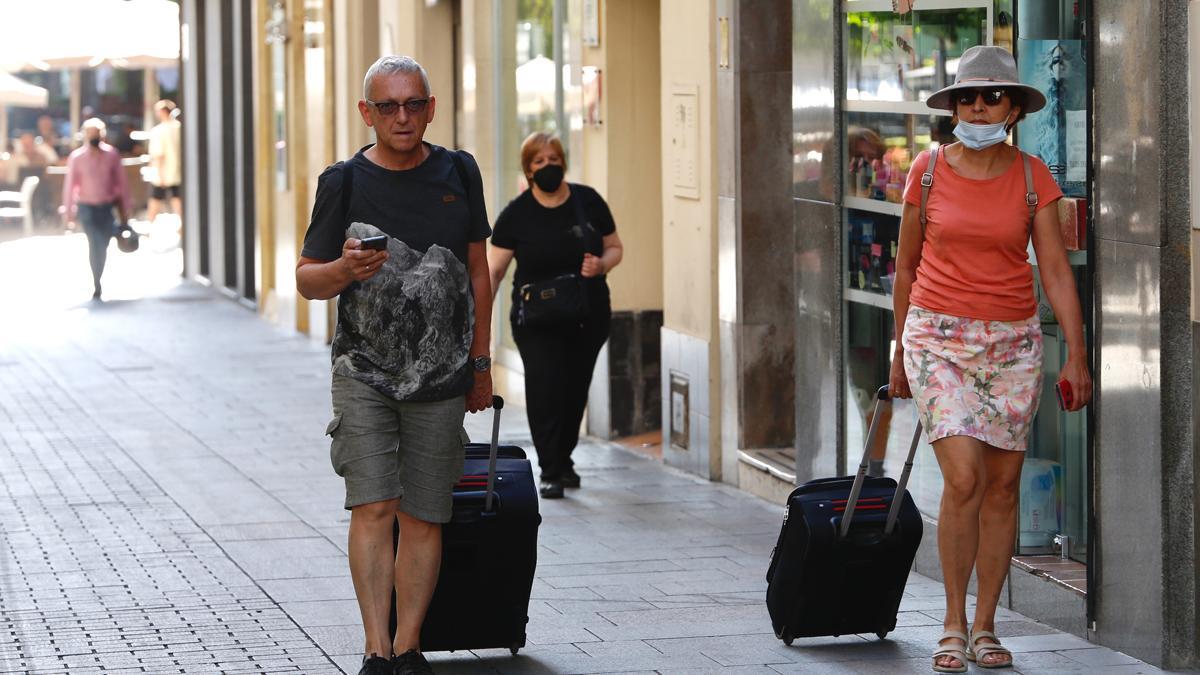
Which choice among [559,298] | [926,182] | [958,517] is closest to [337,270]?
[926,182]

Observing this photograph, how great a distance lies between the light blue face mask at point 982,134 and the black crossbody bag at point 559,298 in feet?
12.8

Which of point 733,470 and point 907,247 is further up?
point 907,247

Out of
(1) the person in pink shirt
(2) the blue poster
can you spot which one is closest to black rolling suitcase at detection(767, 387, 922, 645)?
(2) the blue poster

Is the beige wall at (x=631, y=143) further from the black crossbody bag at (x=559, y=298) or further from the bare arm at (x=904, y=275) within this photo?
the bare arm at (x=904, y=275)

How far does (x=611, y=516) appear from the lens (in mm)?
9734

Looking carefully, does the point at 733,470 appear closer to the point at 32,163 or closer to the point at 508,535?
the point at 508,535

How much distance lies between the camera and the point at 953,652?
642 cm

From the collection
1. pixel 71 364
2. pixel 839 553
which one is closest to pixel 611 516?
pixel 839 553

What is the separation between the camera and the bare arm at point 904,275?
6.54 m

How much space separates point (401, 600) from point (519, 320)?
408cm

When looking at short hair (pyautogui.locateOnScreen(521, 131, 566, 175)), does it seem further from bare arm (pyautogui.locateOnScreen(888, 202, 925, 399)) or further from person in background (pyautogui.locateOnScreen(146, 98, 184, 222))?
person in background (pyautogui.locateOnScreen(146, 98, 184, 222))

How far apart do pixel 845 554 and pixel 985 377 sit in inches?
28.0

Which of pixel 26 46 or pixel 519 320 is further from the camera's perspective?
pixel 26 46

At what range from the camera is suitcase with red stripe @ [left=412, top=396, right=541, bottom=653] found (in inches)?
253
